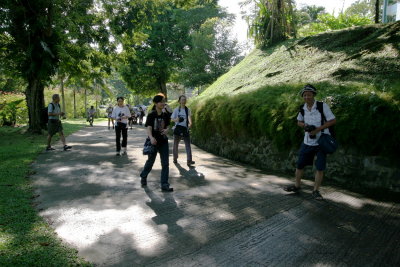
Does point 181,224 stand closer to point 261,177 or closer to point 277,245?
point 277,245

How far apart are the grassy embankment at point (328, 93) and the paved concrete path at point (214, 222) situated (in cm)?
122

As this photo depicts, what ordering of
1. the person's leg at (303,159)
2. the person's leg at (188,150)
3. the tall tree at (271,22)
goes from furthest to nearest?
1. the tall tree at (271,22)
2. the person's leg at (188,150)
3. the person's leg at (303,159)

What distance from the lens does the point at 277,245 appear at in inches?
147

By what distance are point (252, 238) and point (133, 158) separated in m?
6.37

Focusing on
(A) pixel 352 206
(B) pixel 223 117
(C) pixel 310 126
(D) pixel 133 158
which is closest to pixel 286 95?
(B) pixel 223 117

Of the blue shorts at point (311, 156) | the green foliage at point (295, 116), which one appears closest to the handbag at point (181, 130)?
the green foliage at point (295, 116)

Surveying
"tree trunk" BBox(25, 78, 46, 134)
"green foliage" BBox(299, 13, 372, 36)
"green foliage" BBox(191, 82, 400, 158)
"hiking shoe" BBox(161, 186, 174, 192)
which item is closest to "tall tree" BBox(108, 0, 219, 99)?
"green foliage" BBox(299, 13, 372, 36)

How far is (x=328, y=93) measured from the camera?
297 inches

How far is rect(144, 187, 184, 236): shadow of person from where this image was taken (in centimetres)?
423

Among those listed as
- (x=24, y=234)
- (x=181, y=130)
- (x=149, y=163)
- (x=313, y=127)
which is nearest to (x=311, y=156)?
(x=313, y=127)

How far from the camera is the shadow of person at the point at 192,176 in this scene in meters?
6.66

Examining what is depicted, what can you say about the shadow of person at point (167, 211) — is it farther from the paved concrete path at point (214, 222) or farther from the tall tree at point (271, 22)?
the tall tree at point (271, 22)

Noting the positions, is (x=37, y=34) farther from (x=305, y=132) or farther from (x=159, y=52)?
(x=159, y=52)

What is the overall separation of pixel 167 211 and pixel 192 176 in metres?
2.49
